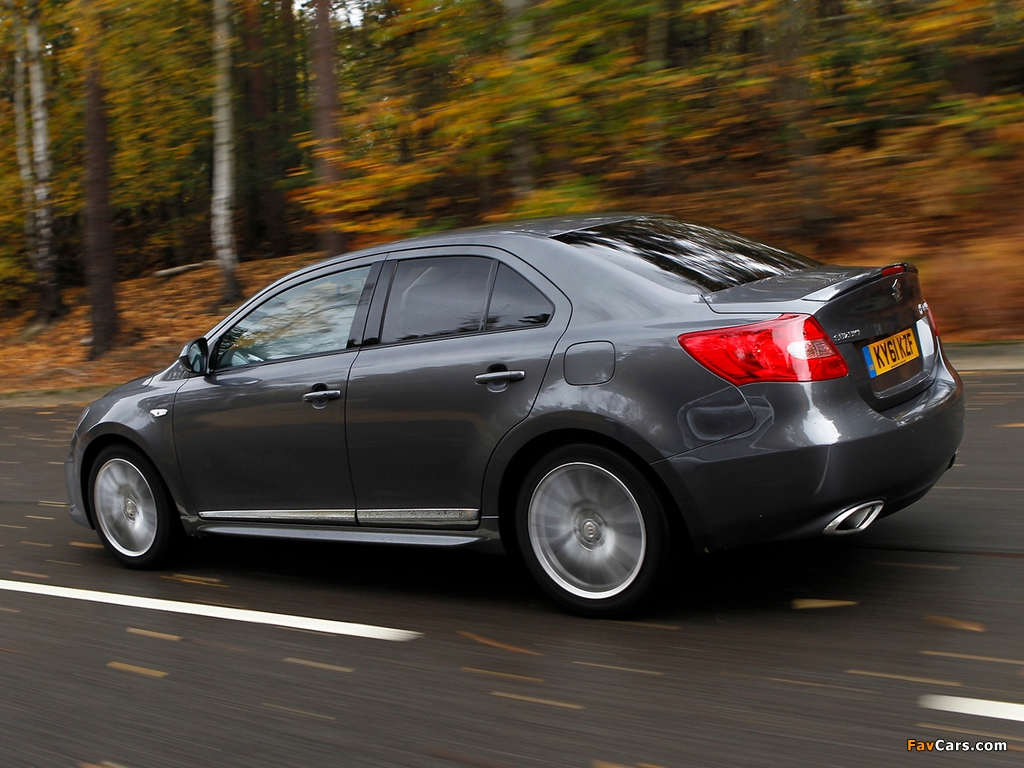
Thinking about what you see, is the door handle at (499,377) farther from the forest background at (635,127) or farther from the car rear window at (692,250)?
the forest background at (635,127)

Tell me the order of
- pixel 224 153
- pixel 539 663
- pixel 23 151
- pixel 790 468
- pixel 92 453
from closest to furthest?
pixel 790 468
pixel 539 663
pixel 92 453
pixel 224 153
pixel 23 151

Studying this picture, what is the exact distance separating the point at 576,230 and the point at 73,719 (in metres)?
2.76

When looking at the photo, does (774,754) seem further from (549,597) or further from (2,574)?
(2,574)

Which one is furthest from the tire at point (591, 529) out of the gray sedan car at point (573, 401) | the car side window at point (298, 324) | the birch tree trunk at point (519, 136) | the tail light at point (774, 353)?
the birch tree trunk at point (519, 136)

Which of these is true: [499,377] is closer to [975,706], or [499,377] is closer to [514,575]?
[514,575]

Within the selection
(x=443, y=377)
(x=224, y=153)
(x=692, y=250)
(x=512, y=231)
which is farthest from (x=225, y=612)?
(x=224, y=153)

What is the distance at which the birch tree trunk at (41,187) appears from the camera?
21.5 meters

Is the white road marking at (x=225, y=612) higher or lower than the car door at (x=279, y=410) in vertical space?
lower

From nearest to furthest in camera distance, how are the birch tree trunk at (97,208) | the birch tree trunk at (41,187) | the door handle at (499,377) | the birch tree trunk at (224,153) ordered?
the door handle at (499,377) < the birch tree trunk at (97,208) < the birch tree trunk at (224,153) < the birch tree trunk at (41,187)

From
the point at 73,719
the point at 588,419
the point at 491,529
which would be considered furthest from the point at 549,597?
the point at 73,719

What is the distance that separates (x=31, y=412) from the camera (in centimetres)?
1455

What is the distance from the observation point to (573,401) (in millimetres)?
4230

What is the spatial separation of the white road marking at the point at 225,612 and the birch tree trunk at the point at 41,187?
18.2 meters

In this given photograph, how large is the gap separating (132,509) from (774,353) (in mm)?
3782
